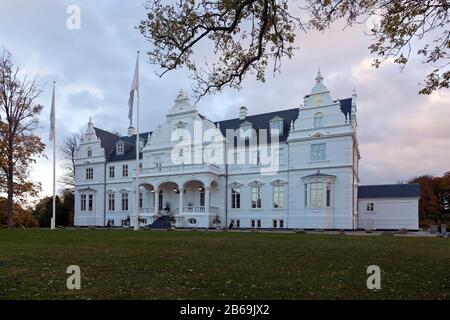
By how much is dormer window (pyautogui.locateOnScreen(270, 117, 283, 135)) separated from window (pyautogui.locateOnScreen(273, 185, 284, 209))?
18.3 ft

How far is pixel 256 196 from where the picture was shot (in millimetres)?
39500

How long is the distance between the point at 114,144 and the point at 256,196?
24281mm

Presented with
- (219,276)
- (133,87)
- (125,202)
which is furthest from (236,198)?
(219,276)

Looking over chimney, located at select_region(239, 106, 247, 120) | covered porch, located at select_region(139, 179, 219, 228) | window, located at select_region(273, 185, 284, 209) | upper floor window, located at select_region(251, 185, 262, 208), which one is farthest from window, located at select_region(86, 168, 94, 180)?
window, located at select_region(273, 185, 284, 209)

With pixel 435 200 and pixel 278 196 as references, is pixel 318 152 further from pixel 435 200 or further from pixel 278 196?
pixel 435 200

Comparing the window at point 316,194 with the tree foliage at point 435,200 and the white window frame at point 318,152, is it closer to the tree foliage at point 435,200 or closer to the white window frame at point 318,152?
the white window frame at point 318,152

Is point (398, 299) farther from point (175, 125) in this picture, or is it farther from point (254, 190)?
point (175, 125)

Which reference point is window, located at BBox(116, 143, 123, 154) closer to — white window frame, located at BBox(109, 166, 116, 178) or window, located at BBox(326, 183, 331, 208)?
white window frame, located at BBox(109, 166, 116, 178)

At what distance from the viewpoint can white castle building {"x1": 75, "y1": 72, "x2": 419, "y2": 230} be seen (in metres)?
35.2

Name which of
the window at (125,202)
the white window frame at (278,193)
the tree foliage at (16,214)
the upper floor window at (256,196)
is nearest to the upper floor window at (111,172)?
the window at (125,202)

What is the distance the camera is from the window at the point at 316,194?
3522cm

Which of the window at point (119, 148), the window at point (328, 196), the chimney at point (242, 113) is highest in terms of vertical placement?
the chimney at point (242, 113)

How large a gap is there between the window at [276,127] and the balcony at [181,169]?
7.04 meters

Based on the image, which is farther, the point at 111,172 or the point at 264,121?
the point at 111,172
